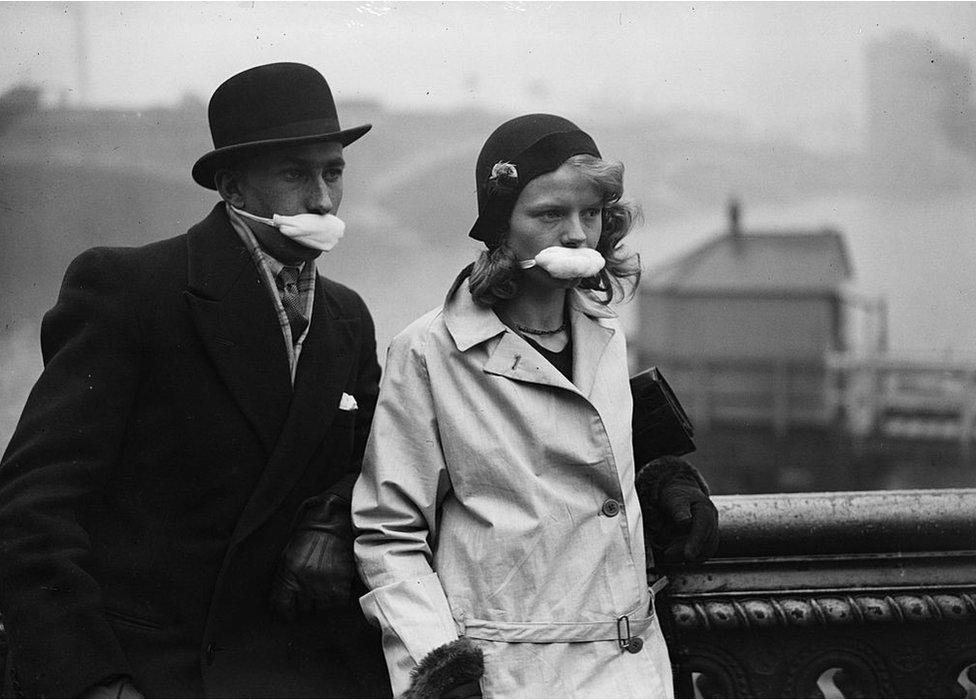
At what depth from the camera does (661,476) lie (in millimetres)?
2314

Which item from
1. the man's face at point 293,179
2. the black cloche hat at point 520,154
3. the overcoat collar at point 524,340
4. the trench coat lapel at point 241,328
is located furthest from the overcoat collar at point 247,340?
the black cloche hat at point 520,154

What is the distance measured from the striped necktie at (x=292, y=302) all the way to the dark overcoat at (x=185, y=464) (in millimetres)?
28

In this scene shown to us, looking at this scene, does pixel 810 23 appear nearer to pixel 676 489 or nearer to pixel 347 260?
pixel 347 260

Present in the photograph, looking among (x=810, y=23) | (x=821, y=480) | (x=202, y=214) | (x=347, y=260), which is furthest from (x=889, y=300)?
(x=202, y=214)

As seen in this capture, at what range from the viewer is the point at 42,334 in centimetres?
210

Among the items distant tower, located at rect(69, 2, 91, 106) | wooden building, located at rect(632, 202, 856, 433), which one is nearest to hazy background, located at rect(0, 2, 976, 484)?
distant tower, located at rect(69, 2, 91, 106)

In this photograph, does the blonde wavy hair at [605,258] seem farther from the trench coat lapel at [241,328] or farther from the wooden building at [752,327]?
the wooden building at [752,327]

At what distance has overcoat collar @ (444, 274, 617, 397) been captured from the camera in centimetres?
214

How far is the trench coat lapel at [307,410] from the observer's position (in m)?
2.13

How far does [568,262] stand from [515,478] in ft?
1.30

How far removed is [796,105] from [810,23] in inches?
477

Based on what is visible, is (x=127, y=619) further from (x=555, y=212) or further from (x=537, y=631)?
(x=555, y=212)

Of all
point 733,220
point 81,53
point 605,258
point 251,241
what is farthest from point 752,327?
point 251,241

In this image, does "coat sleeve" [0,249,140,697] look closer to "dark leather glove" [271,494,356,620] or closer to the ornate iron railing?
"dark leather glove" [271,494,356,620]
